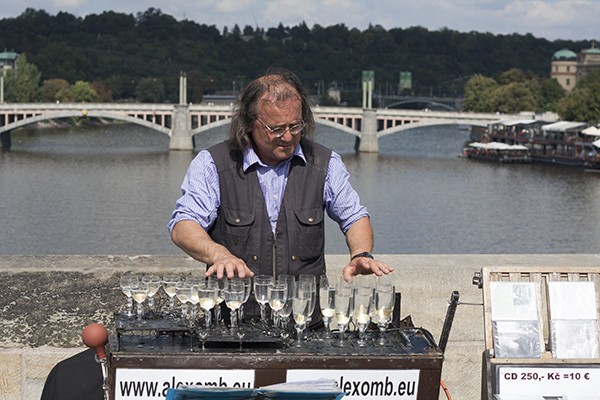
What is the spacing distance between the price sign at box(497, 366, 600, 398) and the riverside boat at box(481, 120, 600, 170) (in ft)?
155

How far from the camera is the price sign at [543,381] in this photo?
3266 mm

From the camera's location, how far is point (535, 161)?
2216 inches

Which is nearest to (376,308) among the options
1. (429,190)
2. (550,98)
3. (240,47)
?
(429,190)

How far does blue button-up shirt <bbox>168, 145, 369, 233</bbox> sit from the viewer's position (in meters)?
3.49

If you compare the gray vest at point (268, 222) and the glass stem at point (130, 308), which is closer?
the glass stem at point (130, 308)

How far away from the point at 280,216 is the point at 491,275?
23.9 inches

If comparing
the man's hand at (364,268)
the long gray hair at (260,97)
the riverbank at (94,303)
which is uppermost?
the long gray hair at (260,97)

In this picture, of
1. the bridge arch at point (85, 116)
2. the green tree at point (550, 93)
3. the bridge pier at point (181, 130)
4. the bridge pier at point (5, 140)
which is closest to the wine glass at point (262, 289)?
the bridge pier at point (181, 130)

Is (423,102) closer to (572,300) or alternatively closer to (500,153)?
(500,153)

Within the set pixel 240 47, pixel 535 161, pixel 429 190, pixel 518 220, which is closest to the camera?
pixel 518 220

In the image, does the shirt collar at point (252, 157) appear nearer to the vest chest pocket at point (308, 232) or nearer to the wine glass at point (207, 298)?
the vest chest pocket at point (308, 232)

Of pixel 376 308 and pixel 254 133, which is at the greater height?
pixel 254 133

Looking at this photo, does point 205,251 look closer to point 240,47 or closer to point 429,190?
point 429,190

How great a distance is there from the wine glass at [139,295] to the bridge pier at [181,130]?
54373 millimetres
